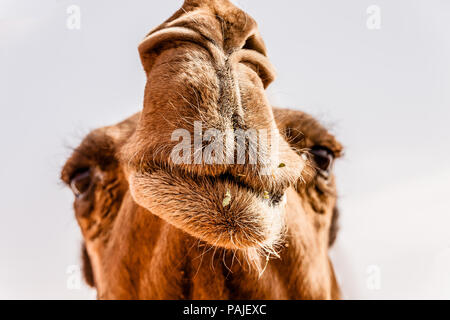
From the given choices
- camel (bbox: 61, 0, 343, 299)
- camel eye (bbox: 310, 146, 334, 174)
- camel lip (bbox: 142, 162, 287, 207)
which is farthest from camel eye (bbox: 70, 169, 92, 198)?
camel lip (bbox: 142, 162, 287, 207)

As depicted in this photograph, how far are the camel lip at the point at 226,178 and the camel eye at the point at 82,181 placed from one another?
1.70m

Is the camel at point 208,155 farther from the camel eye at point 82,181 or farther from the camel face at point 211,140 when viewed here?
the camel eye at point 82,181

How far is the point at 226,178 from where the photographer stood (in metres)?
1.70

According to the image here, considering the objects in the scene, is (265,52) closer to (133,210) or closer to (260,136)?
(260,136)

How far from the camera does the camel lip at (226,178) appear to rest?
1.69m

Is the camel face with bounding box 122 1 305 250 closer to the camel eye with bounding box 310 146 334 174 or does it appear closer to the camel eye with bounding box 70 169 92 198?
the camel eye with bounding box 310 146 334 174

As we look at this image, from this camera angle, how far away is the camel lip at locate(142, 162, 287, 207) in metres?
1.69

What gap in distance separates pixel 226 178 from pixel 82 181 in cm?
194

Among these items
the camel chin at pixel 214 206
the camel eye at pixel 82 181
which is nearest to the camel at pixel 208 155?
the camel chin at pixel 214 206

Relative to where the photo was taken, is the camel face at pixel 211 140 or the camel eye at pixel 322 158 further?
the camel eye at pixel 322 158

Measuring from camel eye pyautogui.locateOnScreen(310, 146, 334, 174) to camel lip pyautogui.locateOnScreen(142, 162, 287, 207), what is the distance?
1.58 meters

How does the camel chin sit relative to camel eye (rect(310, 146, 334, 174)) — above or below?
below
